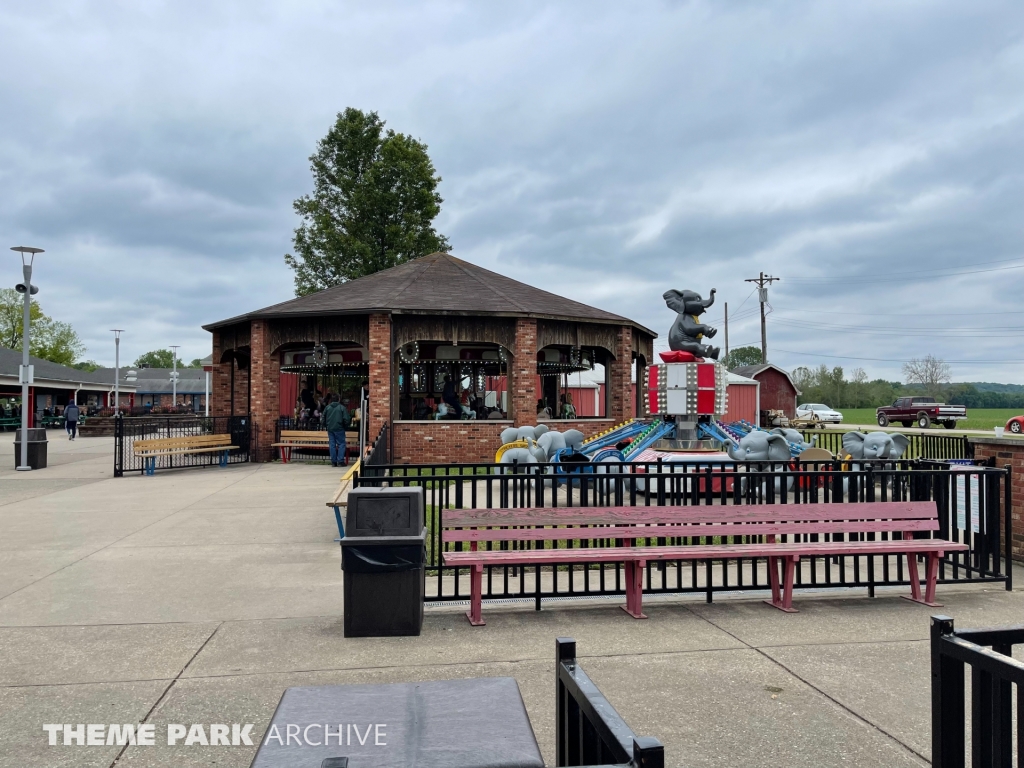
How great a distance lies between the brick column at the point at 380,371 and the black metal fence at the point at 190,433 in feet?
12.4

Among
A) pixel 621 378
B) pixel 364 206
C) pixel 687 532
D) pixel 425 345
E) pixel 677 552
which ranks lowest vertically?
pixel 677 552

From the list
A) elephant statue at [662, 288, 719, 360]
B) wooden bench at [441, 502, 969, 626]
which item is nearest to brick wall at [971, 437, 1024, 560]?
wooden bench at [441, 502, 969, 626]

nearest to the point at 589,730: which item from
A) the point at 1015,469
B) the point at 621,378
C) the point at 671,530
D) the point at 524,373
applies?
the point at 671,530

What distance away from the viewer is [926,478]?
7441 millimetres

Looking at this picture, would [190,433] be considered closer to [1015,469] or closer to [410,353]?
[410,353]

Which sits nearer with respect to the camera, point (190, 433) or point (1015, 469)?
point (1015, 469)

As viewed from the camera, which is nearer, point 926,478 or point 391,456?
point 926,478

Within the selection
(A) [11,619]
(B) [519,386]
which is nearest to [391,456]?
(B) [519,386]

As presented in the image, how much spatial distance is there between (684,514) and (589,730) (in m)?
4.75

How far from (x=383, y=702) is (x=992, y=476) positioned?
284 inches

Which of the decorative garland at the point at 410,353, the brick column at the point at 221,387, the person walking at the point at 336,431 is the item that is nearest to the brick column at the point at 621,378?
the decorative garland at the point at 410,353

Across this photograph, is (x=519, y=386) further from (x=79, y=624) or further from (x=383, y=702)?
(x=383, y=702)

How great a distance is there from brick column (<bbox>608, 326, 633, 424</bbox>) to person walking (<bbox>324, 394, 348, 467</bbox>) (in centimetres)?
850

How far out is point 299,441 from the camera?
21.1m
